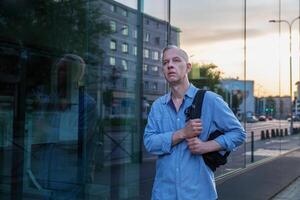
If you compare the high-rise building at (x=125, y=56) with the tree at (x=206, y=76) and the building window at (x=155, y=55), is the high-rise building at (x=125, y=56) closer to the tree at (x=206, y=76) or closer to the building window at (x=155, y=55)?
the building window at (x=155, y=55)

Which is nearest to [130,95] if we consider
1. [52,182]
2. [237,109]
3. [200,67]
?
[52,182]

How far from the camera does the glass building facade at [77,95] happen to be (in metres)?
6.21

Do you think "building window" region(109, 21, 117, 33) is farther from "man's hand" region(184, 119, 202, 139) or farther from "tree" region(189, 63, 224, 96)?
"man's hand" region(184, 119, 202, 139)

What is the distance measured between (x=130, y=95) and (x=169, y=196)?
175 inches

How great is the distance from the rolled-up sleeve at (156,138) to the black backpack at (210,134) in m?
0.16

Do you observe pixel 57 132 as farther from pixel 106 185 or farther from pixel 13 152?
pixel 106 185

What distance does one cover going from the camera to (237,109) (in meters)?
13.7

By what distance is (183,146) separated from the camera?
3.20 metres

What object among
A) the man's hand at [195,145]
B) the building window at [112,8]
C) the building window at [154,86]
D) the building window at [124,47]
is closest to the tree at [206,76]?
the building window at [154,86]

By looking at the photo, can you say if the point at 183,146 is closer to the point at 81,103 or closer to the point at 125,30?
the point at 81,103

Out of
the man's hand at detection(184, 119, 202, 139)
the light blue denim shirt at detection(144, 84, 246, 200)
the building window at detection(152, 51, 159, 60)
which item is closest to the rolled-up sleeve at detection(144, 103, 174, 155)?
the light blue denim shirt at detection(144, 84, 246, 200)

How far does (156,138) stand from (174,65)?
44 centimetres

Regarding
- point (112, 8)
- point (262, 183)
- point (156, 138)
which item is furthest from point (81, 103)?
point (262, 183)

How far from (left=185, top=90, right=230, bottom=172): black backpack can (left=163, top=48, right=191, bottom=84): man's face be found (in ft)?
0.51
